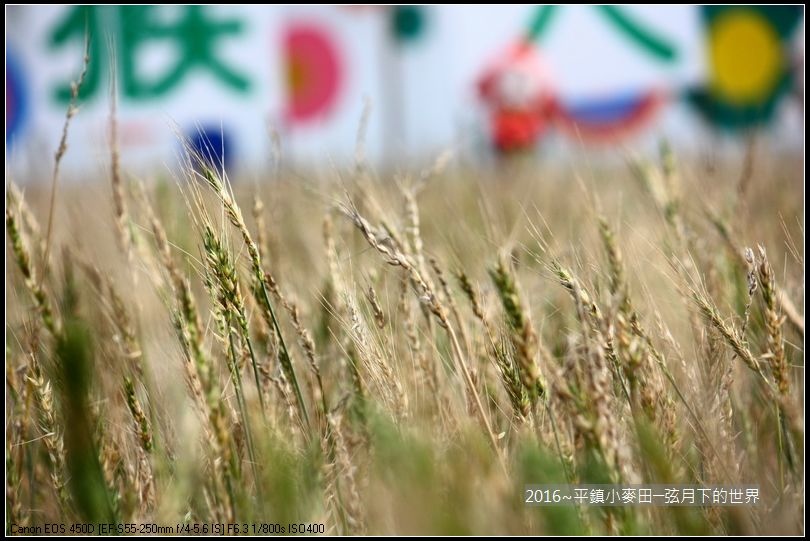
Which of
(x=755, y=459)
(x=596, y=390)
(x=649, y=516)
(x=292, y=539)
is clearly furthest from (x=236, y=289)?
(x=755, y=459)

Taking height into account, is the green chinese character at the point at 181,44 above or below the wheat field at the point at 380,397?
above

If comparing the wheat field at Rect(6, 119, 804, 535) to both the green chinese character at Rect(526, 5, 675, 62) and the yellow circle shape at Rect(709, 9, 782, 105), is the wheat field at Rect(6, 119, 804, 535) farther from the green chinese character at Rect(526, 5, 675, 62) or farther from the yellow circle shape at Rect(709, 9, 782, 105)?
the yellow circle shape at Rect(709, 9, 782, 105)

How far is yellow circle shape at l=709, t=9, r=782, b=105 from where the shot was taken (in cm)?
542

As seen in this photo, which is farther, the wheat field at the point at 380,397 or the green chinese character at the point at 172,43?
the green chinese character at the point at 172,43

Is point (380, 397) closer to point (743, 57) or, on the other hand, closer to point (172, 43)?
point (172, 43)

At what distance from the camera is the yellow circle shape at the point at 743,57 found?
17.8 feet

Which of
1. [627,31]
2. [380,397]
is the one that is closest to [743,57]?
[627,31]

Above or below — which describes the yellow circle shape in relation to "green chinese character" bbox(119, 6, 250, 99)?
below

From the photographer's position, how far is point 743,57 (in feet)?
17.8

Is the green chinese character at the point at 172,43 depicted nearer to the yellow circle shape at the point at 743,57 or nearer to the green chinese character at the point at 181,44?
the green chinese character at the point at 181,44

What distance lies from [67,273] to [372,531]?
50cm

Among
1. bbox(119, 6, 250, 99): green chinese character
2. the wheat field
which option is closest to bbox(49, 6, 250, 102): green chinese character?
bbox(119, 6, 250, 99): green chinese character

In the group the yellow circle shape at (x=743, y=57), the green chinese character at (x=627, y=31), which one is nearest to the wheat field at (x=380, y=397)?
the green chinese character at (x=627, y=31)

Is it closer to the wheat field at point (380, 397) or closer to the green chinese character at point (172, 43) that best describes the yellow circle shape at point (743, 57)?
the green chinese character at point (172, 43)
